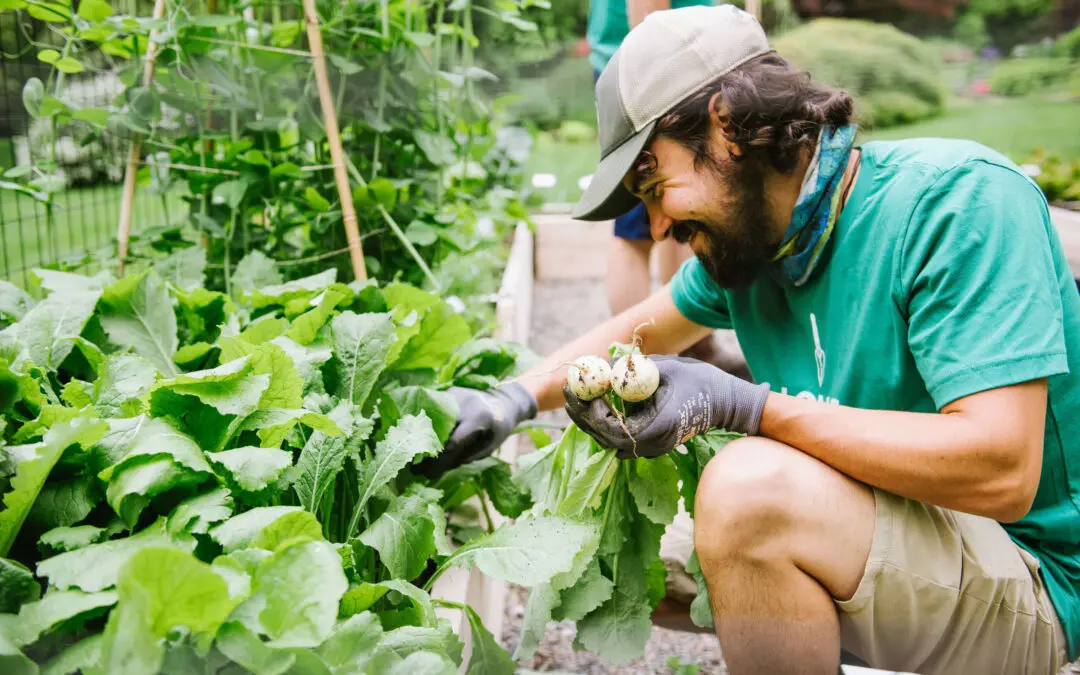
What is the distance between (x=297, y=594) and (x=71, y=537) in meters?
0.36

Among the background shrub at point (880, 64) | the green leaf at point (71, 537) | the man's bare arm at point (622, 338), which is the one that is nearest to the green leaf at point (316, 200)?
the man's bare arm at point (622, 338)

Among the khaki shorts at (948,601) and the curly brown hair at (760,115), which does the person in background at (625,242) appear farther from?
the khaki shorts at (948,601)

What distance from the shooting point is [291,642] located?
0.94m

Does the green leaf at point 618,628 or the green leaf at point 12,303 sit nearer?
the green leaf at point 618,628

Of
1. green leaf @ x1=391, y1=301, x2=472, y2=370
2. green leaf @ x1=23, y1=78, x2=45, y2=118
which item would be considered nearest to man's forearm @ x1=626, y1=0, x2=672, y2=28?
green leaf @ x1=391, y1=301, x2=472, y2=370

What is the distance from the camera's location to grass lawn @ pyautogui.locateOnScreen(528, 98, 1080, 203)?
7.45 m

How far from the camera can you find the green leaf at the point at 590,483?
5.40 feet

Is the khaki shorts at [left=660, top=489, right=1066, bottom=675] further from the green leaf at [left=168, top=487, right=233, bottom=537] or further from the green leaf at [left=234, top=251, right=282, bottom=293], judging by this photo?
the green leaf at [left=234, top=251, right=282, bottom=293]

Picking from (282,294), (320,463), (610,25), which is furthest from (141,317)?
(610,25)

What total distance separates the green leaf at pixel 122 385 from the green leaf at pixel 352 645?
525mm

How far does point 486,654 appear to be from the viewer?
1.56 m

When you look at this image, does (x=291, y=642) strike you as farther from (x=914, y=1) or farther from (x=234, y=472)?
(x=914, y=1)

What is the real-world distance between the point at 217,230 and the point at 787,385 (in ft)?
5.31

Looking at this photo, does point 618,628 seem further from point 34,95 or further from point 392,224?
point 34,95
